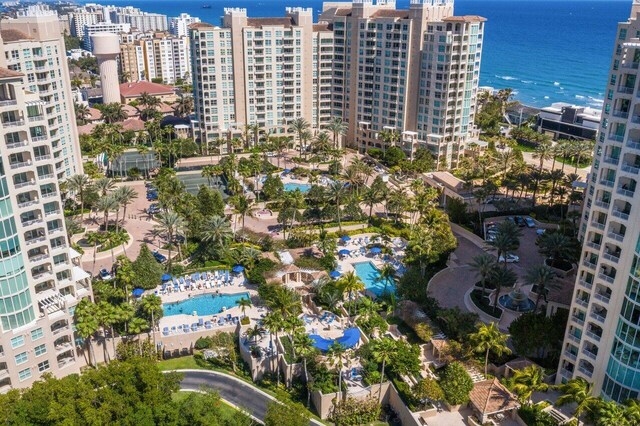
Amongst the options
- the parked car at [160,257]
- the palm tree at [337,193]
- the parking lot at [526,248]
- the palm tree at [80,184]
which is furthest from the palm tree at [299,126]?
the parked car at [160,257]

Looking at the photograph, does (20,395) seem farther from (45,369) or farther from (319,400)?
(319,400)

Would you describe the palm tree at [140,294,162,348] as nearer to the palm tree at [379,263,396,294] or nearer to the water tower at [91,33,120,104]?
the palm tree at [379,263,396,294]

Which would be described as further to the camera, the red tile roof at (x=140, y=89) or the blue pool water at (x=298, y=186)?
the red tile roof at (x=140, y=89)

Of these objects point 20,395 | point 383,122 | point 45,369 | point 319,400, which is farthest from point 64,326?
point 383,122

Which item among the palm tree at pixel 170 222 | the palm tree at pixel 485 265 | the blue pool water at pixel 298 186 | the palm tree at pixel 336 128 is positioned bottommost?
the blue pool water at pixel 298 186

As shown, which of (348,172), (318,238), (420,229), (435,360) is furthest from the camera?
(348,172)

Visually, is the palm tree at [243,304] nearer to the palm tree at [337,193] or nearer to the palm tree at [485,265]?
the palm tree at [337,193]

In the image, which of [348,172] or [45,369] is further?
[348,172]
